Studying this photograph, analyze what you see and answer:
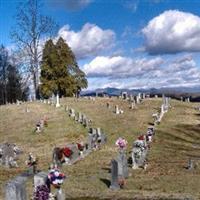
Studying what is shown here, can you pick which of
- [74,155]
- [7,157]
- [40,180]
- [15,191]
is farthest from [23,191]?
[7,157]

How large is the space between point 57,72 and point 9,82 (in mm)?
25544

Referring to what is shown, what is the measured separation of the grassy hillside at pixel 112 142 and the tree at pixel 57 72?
748 inches

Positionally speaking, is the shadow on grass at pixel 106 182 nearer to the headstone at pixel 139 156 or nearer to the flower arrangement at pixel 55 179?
the headstone at pixel 139 156

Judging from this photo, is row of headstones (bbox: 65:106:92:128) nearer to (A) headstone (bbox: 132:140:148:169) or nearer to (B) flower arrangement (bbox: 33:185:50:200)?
(A) headstone (bbox: 132:140:148:169)

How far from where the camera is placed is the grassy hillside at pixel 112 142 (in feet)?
88.2

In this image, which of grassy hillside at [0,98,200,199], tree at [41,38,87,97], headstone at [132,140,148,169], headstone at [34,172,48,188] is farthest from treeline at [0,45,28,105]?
headstone at [34,172,48,188]

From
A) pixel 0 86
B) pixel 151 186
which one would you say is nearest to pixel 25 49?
pixel 0 86

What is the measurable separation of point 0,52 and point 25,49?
32.0 m

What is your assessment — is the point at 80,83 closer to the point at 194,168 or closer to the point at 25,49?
the point at 25,49

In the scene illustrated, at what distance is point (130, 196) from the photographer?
24.4m

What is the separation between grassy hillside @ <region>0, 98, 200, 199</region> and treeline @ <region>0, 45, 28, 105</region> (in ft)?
138

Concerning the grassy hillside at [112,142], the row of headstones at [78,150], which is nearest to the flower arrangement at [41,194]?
the grassy hillside at [112,142]

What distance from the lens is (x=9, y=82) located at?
400 ft

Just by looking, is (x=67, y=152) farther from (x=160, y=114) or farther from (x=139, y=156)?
(x=160, y=114)
